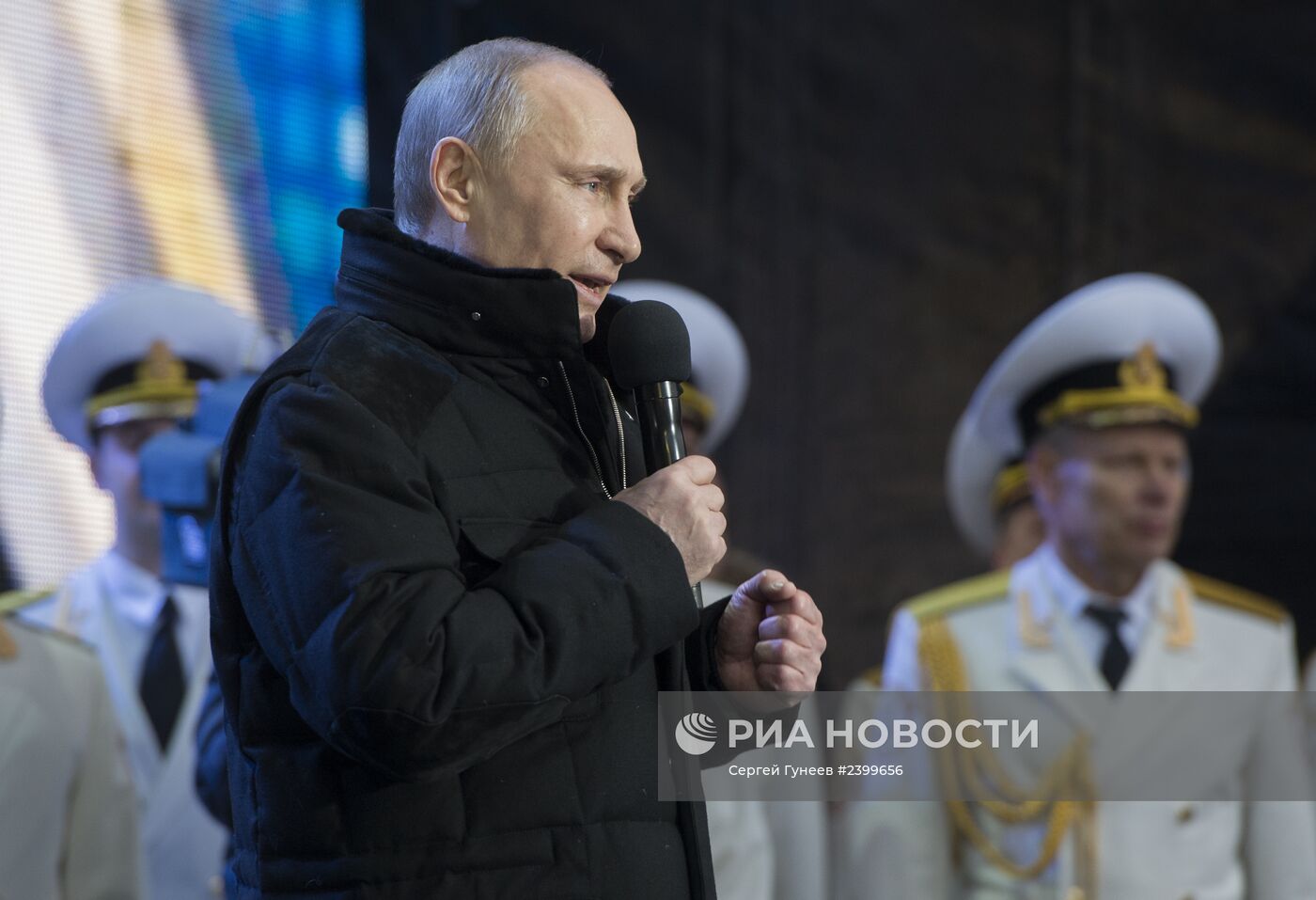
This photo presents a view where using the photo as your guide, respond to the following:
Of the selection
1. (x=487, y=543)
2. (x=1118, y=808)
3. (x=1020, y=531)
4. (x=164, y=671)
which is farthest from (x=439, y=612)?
(x=1020, y=531)

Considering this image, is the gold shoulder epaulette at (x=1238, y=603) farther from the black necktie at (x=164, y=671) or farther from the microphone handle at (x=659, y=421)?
the microphone handle at (x=659, y=421)

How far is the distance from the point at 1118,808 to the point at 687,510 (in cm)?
213

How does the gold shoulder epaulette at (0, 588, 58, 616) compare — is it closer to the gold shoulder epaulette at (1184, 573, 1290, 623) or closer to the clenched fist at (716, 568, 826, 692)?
the clenched fist at (716, 568, 826, 692)

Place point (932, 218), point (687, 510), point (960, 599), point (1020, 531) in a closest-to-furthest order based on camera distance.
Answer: point (687, 510), point (960, 599), point (1020, 531), point (932, 218)

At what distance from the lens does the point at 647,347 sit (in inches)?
61.2

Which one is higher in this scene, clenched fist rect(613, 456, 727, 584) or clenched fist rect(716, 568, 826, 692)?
clenched fist rect(613, 456, 727, 584)

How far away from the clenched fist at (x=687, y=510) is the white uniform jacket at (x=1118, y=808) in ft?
6.55

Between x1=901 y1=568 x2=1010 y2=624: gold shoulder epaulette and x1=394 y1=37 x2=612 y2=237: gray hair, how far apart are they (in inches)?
82.1

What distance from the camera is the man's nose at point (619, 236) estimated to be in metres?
1.60

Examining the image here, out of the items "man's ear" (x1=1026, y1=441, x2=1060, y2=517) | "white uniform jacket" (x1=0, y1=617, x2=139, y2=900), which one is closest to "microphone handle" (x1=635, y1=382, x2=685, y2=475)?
"white uniform jacket" (x1=0, y1=617, x2=139, y2=900)

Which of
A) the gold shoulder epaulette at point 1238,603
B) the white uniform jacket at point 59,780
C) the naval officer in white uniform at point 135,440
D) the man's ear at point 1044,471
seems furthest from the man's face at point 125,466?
the gold shoulder epaulette at point 1238,603

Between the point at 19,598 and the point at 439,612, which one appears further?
the point at 19,598

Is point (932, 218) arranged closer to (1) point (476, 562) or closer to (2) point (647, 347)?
(2) point (647, 347)

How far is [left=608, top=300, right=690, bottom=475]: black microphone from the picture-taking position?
1552 millimetres
